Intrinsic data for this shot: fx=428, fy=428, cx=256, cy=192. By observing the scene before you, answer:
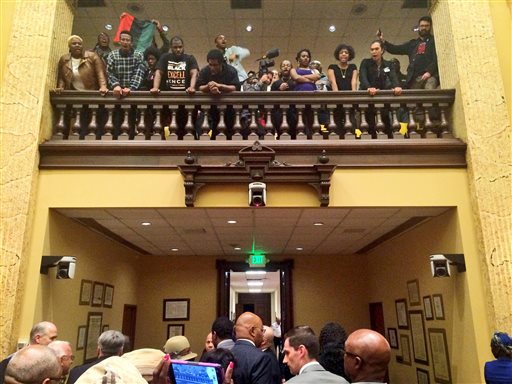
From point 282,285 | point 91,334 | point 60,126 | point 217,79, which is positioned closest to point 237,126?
point 217,79

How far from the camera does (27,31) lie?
469 cm

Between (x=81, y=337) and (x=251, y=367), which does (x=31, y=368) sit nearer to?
(x=251, y=367)

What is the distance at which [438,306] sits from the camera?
16.1 feet

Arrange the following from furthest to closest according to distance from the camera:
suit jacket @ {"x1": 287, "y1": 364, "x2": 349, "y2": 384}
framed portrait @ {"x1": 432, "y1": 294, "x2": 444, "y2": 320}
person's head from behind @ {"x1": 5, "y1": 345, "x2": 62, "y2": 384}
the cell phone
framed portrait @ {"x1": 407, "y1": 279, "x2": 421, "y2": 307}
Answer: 1. framed portrait @ {"x1": 407, "y1": 279, "x2": 421, "y2": 307}
2. framed portrait @ {"x1": 432, "y1": 294, "x2": 444, "y2": 320}
3. the cell phone
4. suit jacket @ {"x1": 287, "y1": 364, "x2": 349, "y2": 384}
5. person's head from behind @ {"x1": 5, "y1": 345, "x2": 62, "y2": 384}

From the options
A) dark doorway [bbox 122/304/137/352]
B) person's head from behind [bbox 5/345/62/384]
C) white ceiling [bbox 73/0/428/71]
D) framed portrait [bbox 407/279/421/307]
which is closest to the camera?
person's head from behind [bbox 5/345/62/384]

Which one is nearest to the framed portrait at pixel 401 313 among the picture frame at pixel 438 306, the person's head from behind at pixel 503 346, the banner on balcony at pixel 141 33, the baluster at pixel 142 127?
the picture frame at pixel 438 306

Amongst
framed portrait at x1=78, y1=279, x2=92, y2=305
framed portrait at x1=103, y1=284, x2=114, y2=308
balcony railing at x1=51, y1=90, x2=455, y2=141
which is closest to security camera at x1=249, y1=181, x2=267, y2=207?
balcony railing at x1=51, y1=90, x2=455, y2=141

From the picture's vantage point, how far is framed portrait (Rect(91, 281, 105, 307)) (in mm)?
5703

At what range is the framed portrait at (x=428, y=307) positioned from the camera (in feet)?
16.9

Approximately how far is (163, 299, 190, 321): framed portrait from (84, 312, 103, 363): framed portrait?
2.07 metres

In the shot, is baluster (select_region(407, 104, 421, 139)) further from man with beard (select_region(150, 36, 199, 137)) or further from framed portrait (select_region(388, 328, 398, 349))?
framed portrait (select_region(388, 328, 398, 349))

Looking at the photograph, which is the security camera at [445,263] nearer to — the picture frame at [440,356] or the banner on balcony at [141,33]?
the picture frame at [440,356]

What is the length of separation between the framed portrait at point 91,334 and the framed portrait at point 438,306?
169 inches

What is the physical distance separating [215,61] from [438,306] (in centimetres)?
379
